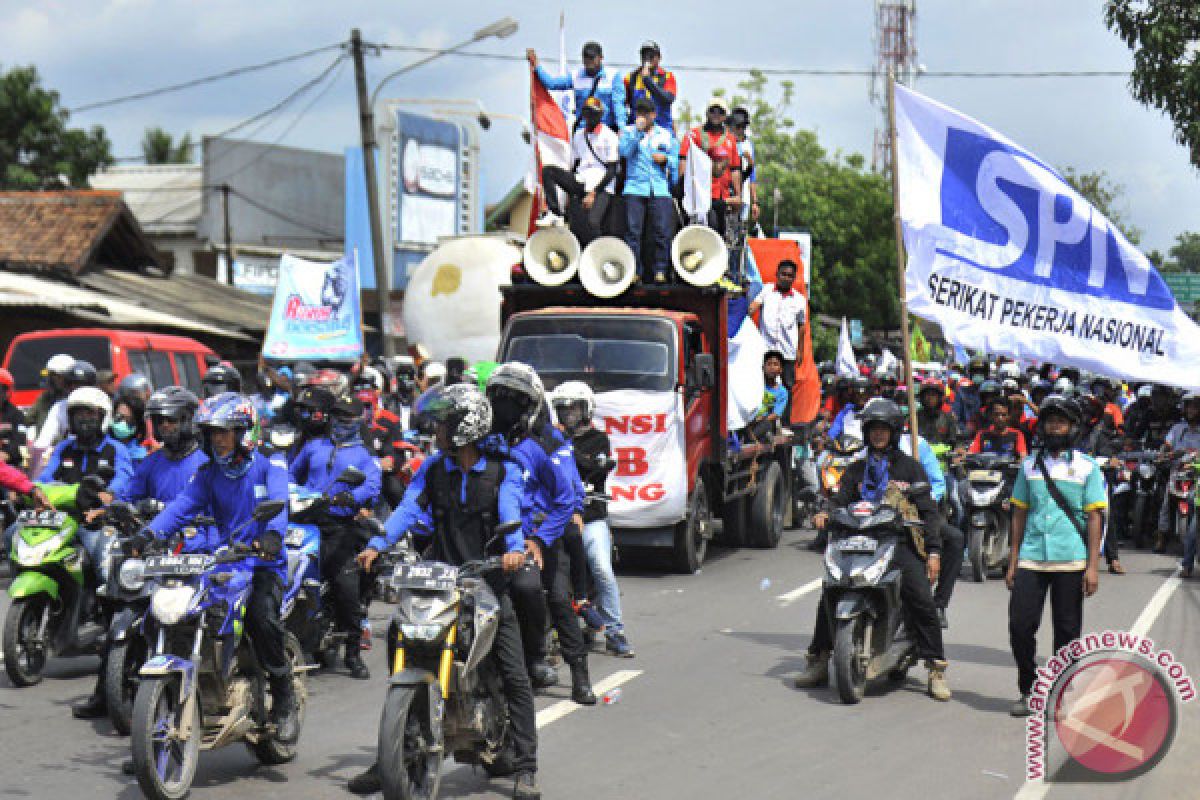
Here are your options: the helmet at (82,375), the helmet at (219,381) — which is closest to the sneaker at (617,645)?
the helmet at (219,381)

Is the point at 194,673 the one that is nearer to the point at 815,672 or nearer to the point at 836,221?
the point at 815,672

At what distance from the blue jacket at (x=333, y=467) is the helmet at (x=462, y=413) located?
2.84m

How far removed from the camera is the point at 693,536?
14148 mm

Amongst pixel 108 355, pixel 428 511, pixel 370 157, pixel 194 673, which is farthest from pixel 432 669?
pixel 370 157

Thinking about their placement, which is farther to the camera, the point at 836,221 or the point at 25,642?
the point at 836,221

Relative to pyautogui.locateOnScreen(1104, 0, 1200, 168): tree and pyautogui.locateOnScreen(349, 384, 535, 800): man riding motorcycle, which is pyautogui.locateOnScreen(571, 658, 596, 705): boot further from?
pyautogui.locateOnScreen(1104, 0, 1200, 168): tree

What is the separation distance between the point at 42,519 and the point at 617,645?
3.82 meters

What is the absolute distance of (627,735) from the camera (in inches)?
317

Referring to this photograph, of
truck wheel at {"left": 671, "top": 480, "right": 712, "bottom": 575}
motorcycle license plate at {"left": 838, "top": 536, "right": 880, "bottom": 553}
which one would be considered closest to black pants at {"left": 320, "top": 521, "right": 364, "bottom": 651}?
motorcycle license plate at {"left": 838, "top": 536, "right": 880, "bottom": 553}

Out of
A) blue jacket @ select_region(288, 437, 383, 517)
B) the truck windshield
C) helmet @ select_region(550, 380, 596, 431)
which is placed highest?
the truck windshield

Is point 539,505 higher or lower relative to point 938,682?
higher

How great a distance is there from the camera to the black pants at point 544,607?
23.3 ft

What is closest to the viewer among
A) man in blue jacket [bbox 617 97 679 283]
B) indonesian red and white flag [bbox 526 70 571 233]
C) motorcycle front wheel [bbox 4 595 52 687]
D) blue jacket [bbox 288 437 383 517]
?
motorcycle front wheel [bbox 4 595 52 687]

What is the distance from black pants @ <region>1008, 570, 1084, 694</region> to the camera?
28.1 ft
